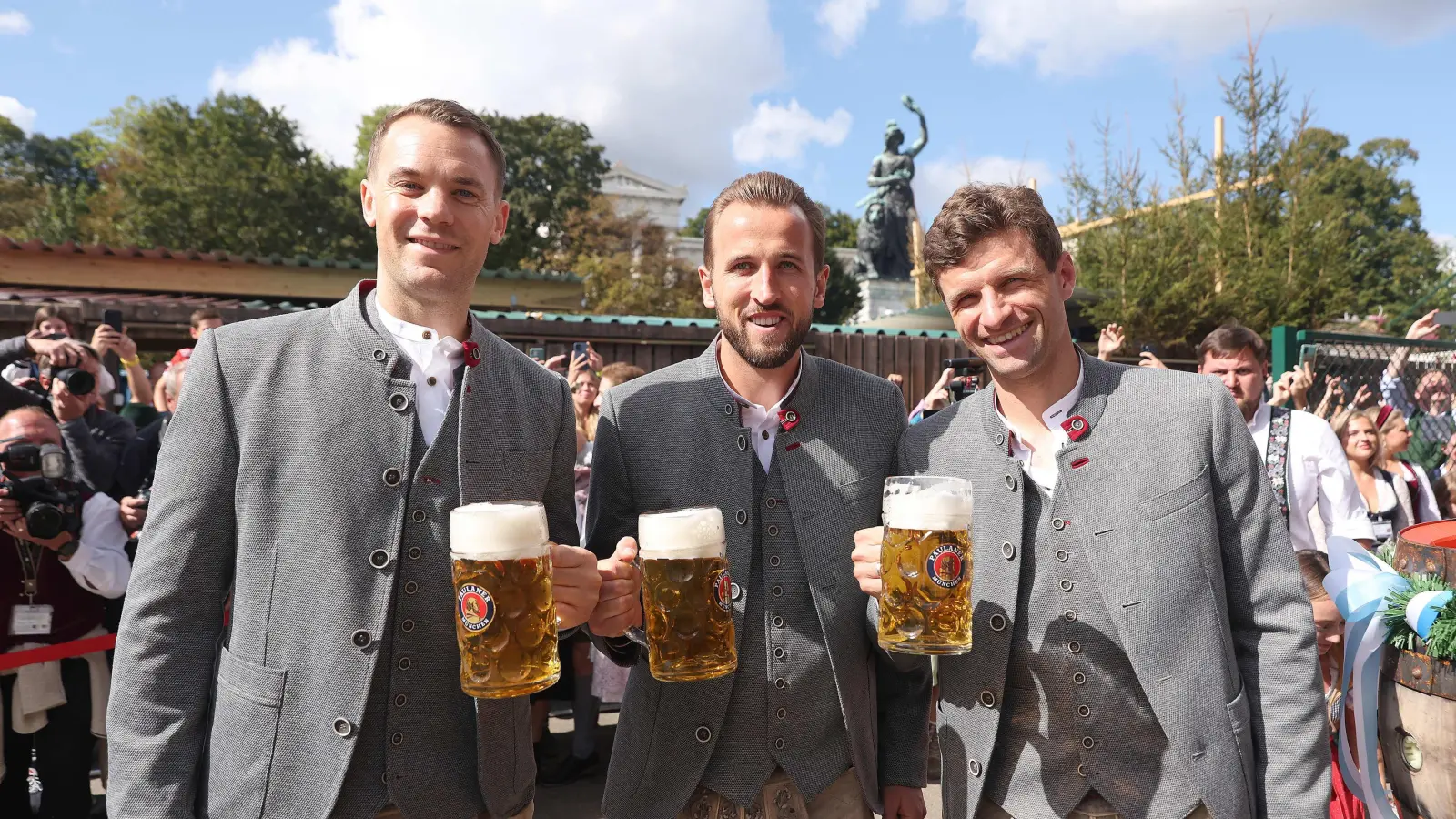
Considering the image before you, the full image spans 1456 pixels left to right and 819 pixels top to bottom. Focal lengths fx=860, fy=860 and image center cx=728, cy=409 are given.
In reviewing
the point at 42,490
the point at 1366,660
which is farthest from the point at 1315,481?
the point at 42,490

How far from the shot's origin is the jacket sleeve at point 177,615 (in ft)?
4.55

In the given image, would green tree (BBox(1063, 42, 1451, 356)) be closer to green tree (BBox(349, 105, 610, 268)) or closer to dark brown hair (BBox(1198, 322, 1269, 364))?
dark brown hair (BBox(1198, 322, 1269, 364))

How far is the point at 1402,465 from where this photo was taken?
4938 mm

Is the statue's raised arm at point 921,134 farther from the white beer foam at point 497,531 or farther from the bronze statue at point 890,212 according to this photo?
the white beer foam at point 497,531

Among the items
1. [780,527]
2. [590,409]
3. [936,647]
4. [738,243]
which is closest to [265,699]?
[780,527]

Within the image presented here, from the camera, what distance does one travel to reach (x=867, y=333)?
34.6ft

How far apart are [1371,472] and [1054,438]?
3993 millimetres

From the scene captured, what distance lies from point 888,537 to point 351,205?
84.2 feet

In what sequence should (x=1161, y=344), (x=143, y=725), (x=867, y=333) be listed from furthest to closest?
(x=1161, y=344), (x=867, y=333), (x=143, y=725)

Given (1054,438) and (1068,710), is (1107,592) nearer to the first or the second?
(1068,710)

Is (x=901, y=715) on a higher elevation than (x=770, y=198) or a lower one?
lower

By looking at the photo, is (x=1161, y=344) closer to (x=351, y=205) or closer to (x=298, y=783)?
(x=298, y=783)

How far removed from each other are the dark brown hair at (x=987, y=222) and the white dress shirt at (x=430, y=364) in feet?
3.23

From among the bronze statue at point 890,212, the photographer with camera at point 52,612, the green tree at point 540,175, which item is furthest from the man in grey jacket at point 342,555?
the green tree at point 540,175
